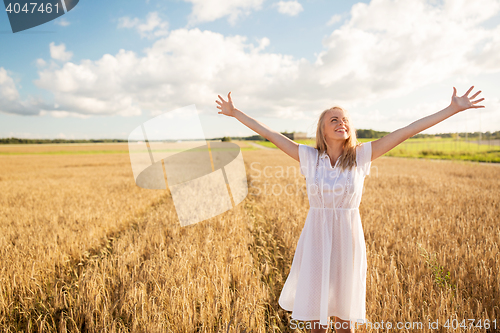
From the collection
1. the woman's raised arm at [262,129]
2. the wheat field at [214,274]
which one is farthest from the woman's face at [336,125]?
the wheat field at [214,274]

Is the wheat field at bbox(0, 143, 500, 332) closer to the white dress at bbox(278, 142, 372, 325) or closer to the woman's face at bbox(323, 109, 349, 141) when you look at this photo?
the white dress at bbox(278, 142, 372, 325)

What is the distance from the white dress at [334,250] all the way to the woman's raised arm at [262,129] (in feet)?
1.06

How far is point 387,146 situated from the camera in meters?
2.28

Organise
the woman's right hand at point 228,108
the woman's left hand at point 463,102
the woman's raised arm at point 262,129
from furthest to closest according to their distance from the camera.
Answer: the woman's right hand at point 228,108, the woman's raised arm at point 262,129, the woman's left hand at point 463,102

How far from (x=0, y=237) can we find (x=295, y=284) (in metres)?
5.76

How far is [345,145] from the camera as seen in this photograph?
2.37 metres

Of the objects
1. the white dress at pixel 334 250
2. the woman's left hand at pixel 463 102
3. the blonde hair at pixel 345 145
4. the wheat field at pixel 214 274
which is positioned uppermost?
the woman's left hand at pixel 463 102

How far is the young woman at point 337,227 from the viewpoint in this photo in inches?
86.0

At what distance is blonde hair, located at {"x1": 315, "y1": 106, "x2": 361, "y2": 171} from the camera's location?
2256 millimetres

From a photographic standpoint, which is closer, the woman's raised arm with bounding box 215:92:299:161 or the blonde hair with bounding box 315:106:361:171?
the blonde hair with bounding box 315:106:361:171

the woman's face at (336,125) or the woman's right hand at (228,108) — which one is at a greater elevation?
the woman's right hand at (228,108)

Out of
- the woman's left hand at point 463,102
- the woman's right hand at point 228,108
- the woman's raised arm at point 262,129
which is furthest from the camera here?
the woman's right hand at point 228,108

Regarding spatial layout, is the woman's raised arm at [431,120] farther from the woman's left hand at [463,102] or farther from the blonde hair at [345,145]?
the blonde hair at [345,145]

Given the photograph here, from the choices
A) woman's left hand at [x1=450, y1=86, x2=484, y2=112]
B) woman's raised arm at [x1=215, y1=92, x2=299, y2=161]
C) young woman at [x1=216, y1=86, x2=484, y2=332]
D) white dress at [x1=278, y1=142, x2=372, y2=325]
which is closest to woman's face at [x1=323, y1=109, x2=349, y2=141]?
young woman at [x1=216, y1=86, x2=484, y2=332]
